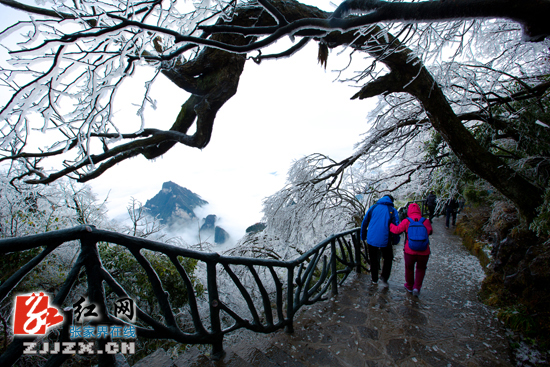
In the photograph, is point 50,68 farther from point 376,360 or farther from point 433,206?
point 433,206

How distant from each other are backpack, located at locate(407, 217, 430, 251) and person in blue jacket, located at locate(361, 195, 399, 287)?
0.25m

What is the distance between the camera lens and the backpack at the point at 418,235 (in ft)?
11.2

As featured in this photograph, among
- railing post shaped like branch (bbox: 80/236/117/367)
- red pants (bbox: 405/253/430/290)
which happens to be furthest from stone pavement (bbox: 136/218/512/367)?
railing post shaped like branch (bbox: 80/236/117/367)

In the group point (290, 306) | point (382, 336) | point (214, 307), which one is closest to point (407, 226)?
point (382, 336)

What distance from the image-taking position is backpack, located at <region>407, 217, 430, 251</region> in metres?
3.41

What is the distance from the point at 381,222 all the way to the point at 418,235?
0.54 meters

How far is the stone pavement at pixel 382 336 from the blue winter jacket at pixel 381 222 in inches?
31.8

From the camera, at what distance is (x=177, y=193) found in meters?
53.4

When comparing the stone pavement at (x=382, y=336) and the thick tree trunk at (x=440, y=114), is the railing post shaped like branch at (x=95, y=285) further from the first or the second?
the thick tree trunk at (x=440, y=114)

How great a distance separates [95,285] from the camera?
1215mm

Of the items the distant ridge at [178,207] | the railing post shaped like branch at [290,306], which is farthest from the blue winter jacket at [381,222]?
the distant ridge at [178,207]

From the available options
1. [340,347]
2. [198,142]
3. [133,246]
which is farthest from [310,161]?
[133,246]

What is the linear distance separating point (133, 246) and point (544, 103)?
6.03 meters

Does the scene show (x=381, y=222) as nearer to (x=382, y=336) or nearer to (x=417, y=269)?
(x=417, y=269)
